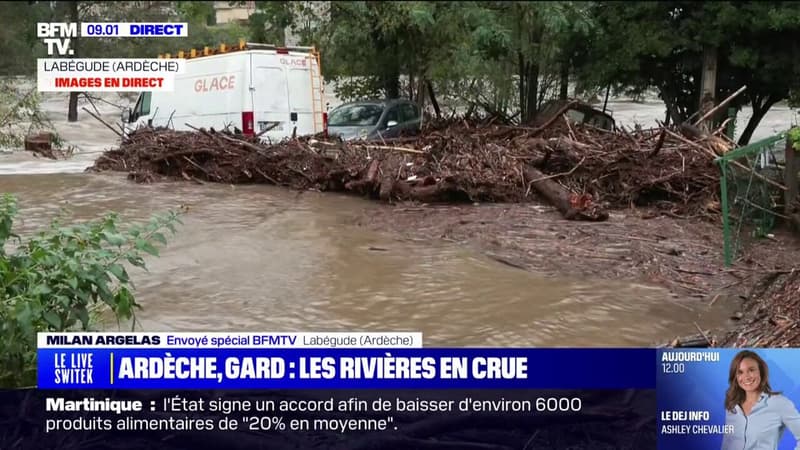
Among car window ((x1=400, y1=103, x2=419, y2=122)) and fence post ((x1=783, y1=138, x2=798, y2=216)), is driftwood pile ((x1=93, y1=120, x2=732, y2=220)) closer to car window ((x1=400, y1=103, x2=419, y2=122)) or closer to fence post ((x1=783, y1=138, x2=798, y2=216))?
fence post ((x1=783, y1=138, x2=798, y2=216))

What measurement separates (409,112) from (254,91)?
13.6 ft

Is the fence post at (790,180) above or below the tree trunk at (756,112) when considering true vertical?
below

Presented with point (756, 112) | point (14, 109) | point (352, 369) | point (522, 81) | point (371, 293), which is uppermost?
point (522, 81)

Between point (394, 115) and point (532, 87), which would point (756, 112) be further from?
point (394, 115)

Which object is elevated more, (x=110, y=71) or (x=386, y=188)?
(x=110, y=71)

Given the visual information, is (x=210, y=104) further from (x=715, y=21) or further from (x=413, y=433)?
(x=413, y=433)

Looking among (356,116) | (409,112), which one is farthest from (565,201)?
(409,112)

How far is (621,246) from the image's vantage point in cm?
862

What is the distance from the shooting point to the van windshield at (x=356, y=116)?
1672cm

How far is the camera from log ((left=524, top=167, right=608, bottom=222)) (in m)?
9.98

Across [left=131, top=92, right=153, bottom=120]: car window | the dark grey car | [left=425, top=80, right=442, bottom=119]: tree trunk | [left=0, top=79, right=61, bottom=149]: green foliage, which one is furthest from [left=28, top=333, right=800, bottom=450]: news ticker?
[left=131, top=92, right=153, bottom=120]: car window

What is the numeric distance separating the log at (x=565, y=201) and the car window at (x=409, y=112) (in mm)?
6123

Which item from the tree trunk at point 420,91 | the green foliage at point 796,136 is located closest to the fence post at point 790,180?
the green foliage at point 796,136

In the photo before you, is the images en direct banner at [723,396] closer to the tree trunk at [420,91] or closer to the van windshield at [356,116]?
the van windshield at [356,116]
